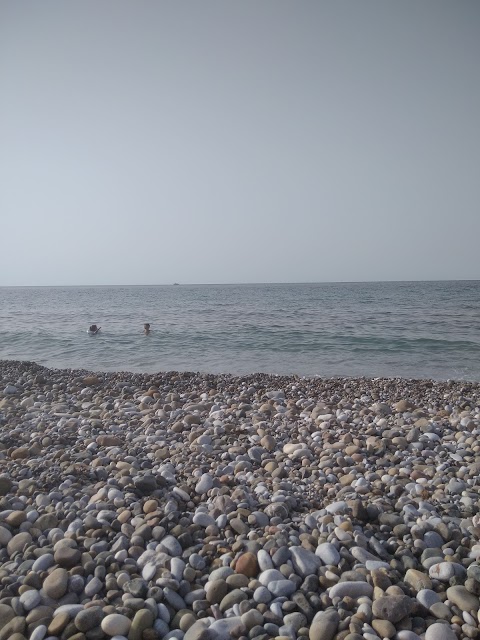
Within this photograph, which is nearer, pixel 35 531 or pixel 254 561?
pixel 254 561

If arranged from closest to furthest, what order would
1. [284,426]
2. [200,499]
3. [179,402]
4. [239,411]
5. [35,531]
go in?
[35,531] → [200,499] → [284,426] → [239,411] → [179,402]

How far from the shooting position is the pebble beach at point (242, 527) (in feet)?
7.54

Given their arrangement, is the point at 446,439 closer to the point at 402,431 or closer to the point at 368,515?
the point at 402,431

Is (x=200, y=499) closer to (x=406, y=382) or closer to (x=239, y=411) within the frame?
(x=239, y=411)

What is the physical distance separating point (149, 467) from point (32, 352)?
11.3 m

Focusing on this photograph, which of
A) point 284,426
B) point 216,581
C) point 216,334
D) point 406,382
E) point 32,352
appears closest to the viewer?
point 216,581

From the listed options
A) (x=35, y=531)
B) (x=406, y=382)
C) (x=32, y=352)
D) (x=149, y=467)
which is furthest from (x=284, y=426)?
(x=32, y=352)

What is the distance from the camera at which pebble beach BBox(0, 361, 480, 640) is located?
2.30 metres

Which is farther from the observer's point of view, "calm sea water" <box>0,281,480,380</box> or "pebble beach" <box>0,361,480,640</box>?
"calm sea water" <box>0,281,480,380</box>

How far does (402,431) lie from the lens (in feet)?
16.5

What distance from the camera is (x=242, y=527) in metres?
3.07

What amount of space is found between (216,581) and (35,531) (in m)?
1.49

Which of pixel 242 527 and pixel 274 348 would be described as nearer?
pixel 242 527

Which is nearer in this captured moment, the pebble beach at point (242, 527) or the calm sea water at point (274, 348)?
the pebble beach at point (242, 527)
